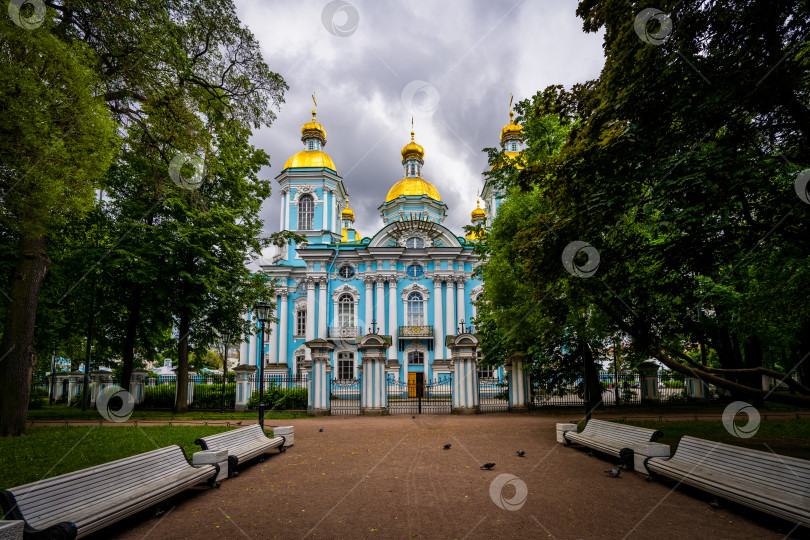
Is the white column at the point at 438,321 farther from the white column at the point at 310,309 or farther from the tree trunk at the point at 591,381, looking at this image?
the tree trunk at the point at 591,381

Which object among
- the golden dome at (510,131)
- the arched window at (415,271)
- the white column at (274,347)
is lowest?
the white column at (274,347)

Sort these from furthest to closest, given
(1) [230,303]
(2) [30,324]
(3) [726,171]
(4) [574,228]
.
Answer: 1. (1) [230,303]
2. (2) [30,324]
3. (4) [574,228]
4. (3) [726,171]

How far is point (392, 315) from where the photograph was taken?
30828 mm

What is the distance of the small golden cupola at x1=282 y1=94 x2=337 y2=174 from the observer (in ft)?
121

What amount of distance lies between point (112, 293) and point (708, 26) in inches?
797

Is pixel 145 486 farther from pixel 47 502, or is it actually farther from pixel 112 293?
pixel 112 293

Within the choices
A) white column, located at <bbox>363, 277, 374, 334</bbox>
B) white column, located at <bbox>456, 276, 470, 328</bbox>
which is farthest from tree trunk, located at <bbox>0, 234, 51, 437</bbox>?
white column, located at <bbox>456, 276, 470, 328</bbox>

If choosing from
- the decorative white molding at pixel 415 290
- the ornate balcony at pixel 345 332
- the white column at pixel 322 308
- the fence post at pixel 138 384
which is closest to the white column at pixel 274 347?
the white column at pixel 322 308

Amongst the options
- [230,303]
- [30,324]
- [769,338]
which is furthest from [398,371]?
[30,324]

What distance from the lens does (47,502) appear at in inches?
158

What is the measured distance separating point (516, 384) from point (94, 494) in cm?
1581

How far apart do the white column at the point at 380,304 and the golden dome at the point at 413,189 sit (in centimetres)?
1043

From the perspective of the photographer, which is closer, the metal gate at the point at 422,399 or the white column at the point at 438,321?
the metal gate at the point at 422,399

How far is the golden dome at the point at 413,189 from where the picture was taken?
39.2 m
